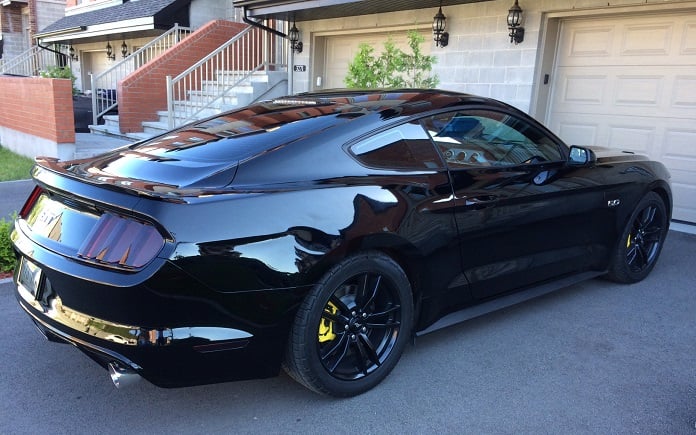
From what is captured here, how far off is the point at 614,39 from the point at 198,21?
425 inches

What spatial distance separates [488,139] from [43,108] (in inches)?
326

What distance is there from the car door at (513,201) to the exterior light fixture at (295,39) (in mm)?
7886

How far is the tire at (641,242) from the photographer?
4500mm

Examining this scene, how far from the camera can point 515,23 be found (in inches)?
289

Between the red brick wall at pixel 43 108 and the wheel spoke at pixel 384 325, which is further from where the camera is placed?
the red brick wall at pixel 43 108

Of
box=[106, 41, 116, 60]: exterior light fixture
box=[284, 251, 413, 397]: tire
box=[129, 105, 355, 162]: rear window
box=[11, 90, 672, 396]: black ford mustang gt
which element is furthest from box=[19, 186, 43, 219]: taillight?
box=[106, 41, 116, 60]: exterior light fixture

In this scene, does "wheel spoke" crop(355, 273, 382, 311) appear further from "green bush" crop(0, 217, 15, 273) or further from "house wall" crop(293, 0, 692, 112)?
"house wall" crop(293, 0, 692, 112)

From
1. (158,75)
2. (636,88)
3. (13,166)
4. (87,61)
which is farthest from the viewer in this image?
(87,61)

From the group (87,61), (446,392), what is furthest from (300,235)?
(87,61)

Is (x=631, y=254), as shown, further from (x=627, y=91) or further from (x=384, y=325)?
(x=627, y=91)

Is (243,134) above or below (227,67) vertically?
below

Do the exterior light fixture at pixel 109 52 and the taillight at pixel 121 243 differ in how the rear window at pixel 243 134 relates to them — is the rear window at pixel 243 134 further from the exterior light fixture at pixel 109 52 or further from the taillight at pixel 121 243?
the exterior light fixture at pixel 109 52

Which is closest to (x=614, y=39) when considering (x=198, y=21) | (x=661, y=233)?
(x=661, y=233)

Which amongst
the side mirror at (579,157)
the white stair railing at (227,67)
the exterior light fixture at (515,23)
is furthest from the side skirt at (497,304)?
the white stair railing at (227,67)
